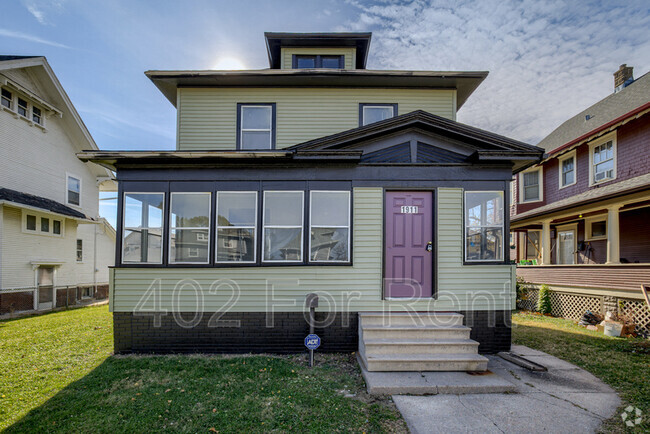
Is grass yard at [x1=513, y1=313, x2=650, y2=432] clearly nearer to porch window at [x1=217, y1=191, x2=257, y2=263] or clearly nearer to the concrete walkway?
the concrete walkway

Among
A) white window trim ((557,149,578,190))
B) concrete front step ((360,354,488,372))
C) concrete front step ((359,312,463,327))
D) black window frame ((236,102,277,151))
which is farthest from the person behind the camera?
white window trim ((557,149,578,190))

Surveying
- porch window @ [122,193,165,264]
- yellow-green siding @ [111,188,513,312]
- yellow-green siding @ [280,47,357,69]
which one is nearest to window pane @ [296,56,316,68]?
yellow-green siding @ [280,47,357,69]

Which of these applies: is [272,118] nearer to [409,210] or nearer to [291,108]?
[291,108]

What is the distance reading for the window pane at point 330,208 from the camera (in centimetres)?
616

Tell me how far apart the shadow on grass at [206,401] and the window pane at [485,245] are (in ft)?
11.0

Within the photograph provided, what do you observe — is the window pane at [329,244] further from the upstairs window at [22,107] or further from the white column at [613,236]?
the upstairs window at [22,107]

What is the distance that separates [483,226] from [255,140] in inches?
217

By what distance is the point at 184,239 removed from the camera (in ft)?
20.4

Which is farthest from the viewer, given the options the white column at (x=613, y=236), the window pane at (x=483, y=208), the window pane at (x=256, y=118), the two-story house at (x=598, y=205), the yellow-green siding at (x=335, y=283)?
the white column at (x=613, y=236)

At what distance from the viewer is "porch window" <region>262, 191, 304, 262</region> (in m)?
6.14

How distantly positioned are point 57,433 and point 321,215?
4721 millimetres

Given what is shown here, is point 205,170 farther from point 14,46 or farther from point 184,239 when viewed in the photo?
point 14,46

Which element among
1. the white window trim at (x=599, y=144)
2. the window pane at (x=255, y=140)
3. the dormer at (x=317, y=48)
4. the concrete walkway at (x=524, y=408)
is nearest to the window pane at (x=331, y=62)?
the dormer at (x=317, y=48)

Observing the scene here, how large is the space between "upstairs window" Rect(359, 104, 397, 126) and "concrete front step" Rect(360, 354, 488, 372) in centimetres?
539
